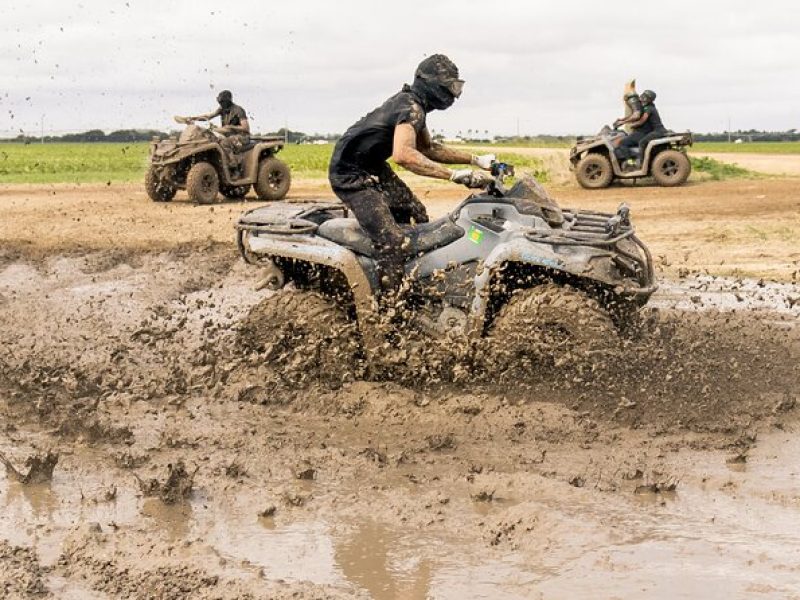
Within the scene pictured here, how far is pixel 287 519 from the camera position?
5.47 meters

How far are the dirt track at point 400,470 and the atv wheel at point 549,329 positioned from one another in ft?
0.42

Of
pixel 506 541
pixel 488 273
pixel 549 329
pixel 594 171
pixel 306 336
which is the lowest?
pixel 506 541

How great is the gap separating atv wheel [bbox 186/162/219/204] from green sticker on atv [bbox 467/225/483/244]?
498 inches

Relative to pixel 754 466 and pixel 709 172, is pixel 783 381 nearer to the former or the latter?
pixel 754 466

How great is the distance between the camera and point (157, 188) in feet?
66.9

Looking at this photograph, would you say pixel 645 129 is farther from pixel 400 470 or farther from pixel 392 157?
pixel 400 470

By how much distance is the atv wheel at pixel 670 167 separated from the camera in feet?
73.4

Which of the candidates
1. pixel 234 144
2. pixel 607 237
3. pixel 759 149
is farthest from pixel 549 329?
pixel 759 149

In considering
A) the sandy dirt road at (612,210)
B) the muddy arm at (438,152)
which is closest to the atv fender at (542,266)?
the muddy arm at (438,152)

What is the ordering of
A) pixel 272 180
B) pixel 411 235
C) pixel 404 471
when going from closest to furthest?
pixel 404 471, pixel 411 235, pixel 272 180

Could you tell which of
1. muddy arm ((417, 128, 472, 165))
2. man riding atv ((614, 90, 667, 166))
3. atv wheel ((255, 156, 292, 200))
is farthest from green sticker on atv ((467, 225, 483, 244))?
man riding atv ((614, 90, 667, 166))

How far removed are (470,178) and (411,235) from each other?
1.76 feet

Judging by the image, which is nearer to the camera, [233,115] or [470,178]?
[470,178]

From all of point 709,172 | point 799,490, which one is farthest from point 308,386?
point 709,172
